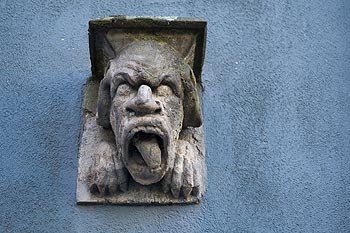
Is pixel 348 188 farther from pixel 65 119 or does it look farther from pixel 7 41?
pixel 7 41

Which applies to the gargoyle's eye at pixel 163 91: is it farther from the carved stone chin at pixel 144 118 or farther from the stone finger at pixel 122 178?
the stone finger at pixel 122 178

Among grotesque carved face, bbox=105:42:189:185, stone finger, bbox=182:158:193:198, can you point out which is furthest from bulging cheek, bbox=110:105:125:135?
stone finger, bbox=182:158:193:198

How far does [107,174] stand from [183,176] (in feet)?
0.75

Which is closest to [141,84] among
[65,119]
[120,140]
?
[120,140]

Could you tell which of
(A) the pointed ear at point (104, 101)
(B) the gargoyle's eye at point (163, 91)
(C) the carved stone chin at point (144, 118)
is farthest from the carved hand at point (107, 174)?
(B) the gargoyle's eye at point (163, 91)

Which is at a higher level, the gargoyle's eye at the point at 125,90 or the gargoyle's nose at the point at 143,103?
the gargoyle's eye at the point at 125,90

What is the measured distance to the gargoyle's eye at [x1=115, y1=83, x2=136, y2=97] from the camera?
2070 mm

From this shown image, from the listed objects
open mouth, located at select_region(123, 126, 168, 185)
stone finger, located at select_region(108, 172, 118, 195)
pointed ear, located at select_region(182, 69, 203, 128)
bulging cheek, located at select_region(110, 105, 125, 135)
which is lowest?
stone finger, located at select_region(108, 172, 118, 195)

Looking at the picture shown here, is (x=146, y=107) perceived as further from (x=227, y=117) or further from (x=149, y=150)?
(x=227, y=117)

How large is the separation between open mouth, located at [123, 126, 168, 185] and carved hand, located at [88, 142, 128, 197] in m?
0.05

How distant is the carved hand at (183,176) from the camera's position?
6.90 ft

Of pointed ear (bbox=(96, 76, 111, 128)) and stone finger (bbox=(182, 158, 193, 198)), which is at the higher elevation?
pointed ear (bbox=(96, 76, 111, 128))

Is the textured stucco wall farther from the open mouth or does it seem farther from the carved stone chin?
the open mouth

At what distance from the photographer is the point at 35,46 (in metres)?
2.52
